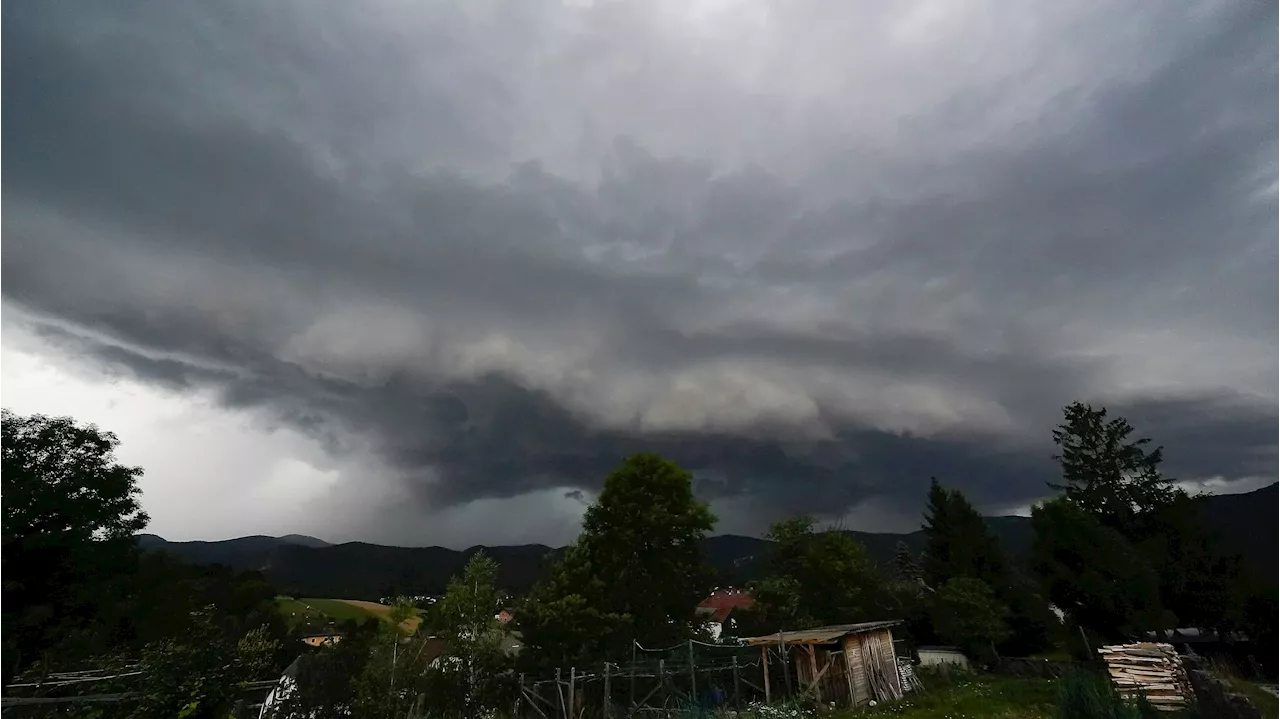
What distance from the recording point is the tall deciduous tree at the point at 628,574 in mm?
34500

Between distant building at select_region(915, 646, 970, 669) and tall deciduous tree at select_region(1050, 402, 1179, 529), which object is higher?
tall deciduous tree at select_region(1050, 402, 1179, 529)

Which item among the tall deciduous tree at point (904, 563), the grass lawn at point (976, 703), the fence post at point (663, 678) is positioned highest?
the tall deciduous tree at point (904, 563)

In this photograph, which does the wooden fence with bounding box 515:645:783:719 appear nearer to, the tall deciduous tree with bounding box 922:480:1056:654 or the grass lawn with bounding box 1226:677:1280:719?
the grass lawn with bounding box 1226:677:1280:719

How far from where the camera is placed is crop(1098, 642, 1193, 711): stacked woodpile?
20.5 meters

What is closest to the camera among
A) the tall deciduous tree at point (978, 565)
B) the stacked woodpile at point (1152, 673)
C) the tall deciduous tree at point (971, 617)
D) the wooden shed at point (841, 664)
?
the stacked woodpile at point (1152, 673)

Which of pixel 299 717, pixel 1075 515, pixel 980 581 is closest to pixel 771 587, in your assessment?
pixel 980 581

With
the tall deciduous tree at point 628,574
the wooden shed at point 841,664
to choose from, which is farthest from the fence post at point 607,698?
the tall deciduous tree at point 628,574

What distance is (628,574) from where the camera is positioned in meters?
38.1

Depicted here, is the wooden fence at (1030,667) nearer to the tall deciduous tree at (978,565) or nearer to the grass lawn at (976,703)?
the tall deciduous tree at (978,565)

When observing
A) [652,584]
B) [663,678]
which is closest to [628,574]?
[652,584]

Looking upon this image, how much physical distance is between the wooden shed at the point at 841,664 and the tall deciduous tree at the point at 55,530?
35760mm

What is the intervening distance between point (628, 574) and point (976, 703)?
2059cm

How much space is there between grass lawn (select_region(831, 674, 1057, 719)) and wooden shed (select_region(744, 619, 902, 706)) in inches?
43.2

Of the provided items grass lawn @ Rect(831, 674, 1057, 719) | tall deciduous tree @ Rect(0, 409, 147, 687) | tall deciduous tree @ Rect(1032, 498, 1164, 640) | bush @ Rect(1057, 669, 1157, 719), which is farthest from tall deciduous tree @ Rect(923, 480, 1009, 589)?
tall deciduous tree @ Rect(0, 409, 147, 687)
